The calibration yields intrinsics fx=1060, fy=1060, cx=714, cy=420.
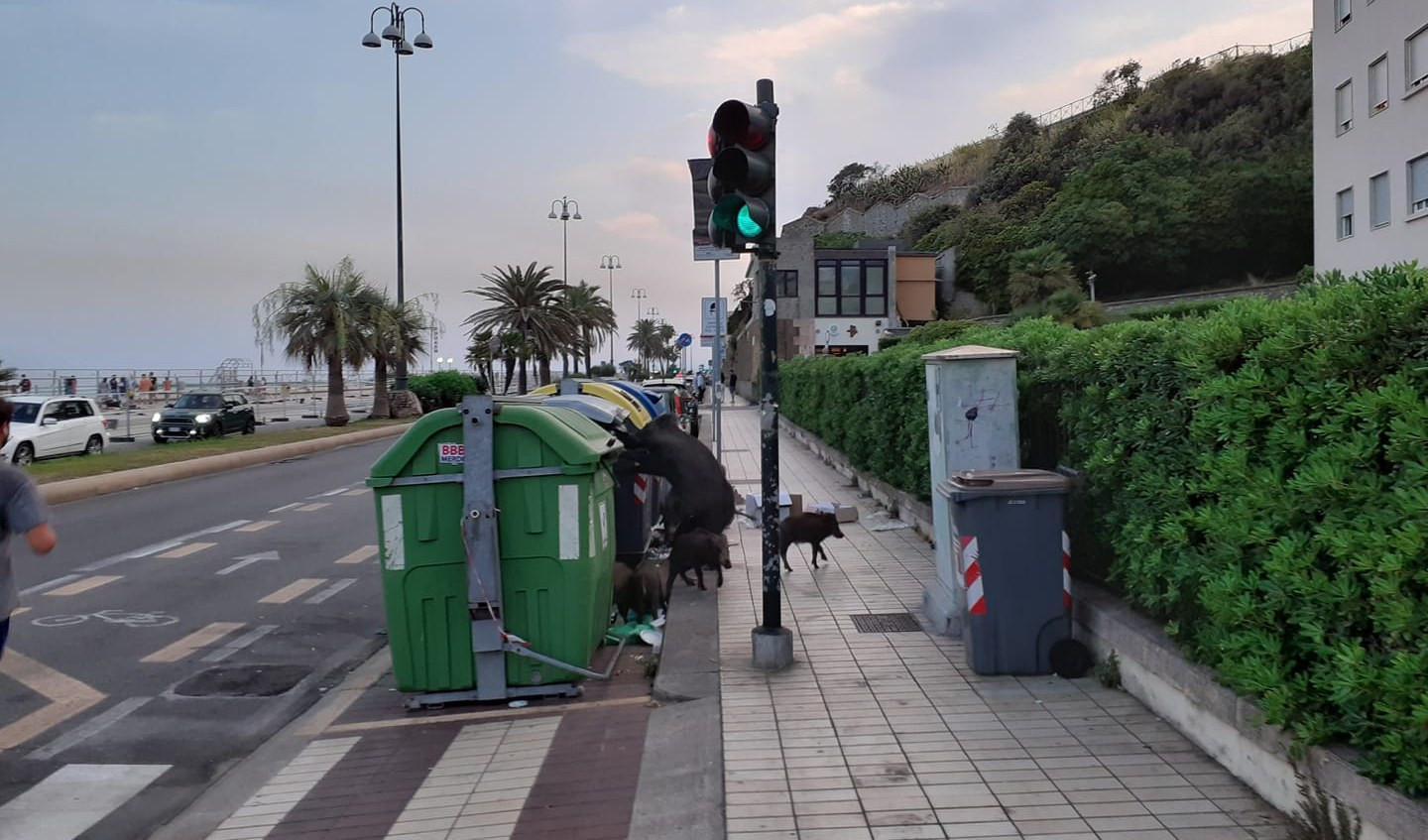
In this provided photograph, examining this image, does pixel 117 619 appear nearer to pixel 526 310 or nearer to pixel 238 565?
pixel 238 565

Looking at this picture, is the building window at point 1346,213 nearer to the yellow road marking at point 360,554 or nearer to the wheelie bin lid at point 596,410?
the wheelie bin lid at point 596,410

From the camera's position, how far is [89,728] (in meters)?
6.13

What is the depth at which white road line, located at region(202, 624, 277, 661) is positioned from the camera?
25.2 ft

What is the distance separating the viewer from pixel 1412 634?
3.26 meters

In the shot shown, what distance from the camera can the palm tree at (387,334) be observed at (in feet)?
129

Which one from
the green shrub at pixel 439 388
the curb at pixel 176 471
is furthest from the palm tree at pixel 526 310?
the curb at pixel 176 471

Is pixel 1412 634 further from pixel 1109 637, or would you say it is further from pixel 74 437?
pixel 74 437

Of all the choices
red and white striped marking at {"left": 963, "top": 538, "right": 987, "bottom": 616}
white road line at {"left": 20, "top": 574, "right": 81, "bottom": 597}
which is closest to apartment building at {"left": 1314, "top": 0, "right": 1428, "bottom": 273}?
red and white striped marking at {"left": 963, "top": 538, "right": 987, "bottom": 616}

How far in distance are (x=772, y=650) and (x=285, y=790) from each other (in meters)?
2.86

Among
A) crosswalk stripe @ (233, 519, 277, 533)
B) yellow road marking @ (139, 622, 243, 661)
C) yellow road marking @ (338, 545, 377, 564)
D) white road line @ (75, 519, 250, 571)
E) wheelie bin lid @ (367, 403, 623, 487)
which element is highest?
wheelie bin lid @ (367, 403, 623, 487)

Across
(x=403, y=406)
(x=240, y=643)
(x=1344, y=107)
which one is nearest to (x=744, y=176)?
(x=240, y=643)

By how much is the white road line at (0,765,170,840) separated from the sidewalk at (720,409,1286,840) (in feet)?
9.70

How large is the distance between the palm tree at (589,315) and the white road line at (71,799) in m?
61.8

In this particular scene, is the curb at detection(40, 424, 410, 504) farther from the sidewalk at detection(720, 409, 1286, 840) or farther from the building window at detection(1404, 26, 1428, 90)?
the building window at detection(1404, 26, 1428, 90)
